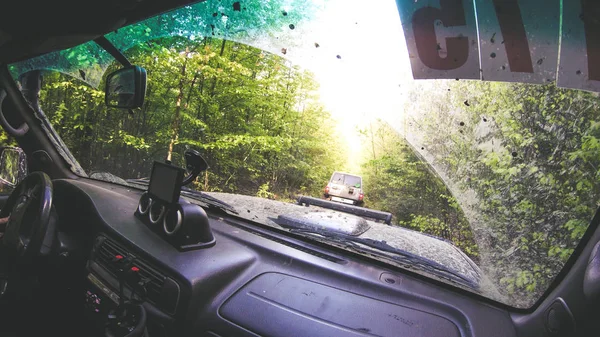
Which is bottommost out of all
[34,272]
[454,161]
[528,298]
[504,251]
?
[34,272]

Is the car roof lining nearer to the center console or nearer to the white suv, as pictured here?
the center console

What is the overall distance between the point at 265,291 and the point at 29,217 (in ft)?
6.25

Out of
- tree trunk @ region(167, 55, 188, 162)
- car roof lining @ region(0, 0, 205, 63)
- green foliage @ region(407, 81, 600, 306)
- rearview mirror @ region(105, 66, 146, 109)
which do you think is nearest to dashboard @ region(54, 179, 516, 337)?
green foliage @ region(407, 81, 600, 306)

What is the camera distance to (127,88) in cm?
256

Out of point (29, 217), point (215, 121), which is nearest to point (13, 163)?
point (29, 217)

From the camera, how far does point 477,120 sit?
1.34 m

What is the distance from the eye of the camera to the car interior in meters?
1.32

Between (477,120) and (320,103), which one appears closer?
(477,120)

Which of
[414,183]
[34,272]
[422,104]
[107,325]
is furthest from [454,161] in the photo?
[34,272]

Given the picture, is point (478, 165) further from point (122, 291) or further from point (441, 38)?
point (122, 291)

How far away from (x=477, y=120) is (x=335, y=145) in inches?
56.6

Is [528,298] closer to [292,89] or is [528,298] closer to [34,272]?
[292,89]

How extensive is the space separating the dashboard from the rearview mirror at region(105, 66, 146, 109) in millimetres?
975

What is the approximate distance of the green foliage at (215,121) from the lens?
10.6 feet
